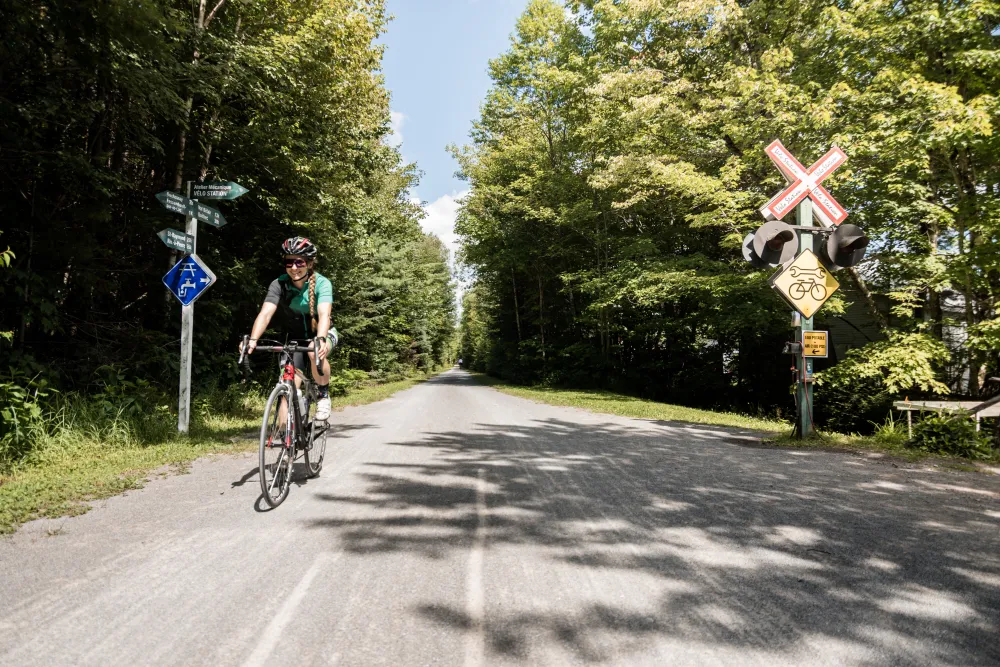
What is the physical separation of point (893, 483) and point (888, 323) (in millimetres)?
10920

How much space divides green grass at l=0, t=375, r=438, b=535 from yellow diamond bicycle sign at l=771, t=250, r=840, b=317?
7574 millimetres

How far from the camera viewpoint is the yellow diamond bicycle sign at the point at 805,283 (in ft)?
24.8

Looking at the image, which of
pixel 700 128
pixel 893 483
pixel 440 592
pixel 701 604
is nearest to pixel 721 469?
pixel 893 483

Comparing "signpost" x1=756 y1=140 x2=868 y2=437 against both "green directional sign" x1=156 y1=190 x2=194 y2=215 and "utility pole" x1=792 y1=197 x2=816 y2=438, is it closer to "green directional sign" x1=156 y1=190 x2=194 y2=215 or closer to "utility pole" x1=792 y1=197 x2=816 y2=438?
"utility pole" x1=792 y1=197 x2=816 y2=438

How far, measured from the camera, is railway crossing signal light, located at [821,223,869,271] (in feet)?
24.5

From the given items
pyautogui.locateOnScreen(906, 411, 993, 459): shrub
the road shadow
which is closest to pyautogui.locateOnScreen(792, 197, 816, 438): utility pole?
pyautogui.locateOnScreen(906, 411, 993, 459): shrub

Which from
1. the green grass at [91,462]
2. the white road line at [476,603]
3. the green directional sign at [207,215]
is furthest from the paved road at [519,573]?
the green directional sign at [207,215]

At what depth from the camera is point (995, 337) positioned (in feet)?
28.0

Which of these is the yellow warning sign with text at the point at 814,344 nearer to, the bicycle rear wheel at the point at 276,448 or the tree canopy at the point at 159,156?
the bicycle rear wheel at the point at 276,448

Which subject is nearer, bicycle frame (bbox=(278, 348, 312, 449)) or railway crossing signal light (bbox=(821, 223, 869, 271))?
bicycle frame (bbox=(278, 348, 312, 449))

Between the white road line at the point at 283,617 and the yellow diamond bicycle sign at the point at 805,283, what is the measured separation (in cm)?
695

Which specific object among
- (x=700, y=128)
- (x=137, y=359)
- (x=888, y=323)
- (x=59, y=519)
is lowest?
(x=59, y=519)

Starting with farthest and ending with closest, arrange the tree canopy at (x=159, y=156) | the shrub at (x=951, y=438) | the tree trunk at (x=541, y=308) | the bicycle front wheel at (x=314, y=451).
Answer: the tree trunk at (x=541, y=308) < the tree canopy at (x=159, y=156) < the shrub at (x=951, y=438) < the bicycle front wheel at (x=314, y=451)

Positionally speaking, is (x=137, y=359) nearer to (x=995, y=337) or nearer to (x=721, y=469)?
(x=721, y=469)
